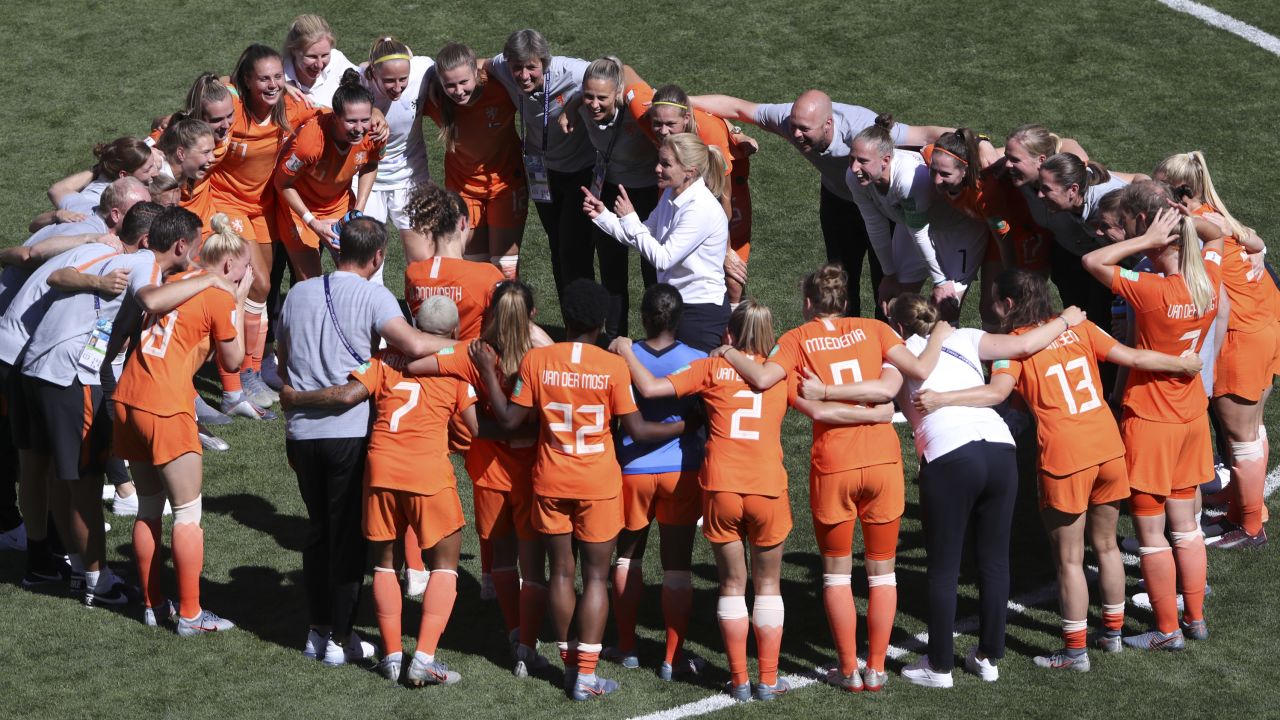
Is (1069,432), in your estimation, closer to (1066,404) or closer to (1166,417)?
(1066,404)

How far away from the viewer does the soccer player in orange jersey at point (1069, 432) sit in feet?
23.1

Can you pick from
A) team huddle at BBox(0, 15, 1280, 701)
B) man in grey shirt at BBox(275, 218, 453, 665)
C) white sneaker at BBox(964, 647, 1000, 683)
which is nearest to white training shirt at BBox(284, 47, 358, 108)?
team huddle at BBox(0, 15, 1280, 701)

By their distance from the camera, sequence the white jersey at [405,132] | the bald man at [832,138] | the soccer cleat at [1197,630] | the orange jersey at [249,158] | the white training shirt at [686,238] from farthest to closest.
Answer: the white jersey at [405,132]
the orange jersey at [249,158]
the bald man at [832,138]
the white training shirt at [686,238]
the soccer cleat at [1197,630]

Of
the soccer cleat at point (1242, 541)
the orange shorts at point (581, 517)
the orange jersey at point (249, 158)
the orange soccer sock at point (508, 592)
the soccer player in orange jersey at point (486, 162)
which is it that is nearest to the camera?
the orange shorts at point (581, 517)

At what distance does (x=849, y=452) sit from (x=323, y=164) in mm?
4372

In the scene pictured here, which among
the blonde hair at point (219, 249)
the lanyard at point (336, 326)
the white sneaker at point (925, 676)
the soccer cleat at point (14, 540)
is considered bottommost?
the white sneaker at point (925, 676)

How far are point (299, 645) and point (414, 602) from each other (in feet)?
2.34

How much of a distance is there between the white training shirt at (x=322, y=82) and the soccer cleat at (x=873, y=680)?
5.24 metres

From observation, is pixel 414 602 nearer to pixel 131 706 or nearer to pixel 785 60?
pixel 131 706

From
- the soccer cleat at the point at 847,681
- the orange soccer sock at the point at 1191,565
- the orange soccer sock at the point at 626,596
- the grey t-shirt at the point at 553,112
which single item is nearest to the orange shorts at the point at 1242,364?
the orange soccer sock at the point at 1191,565

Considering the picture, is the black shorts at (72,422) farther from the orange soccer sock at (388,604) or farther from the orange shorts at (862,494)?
the orange shorts at (862,494)

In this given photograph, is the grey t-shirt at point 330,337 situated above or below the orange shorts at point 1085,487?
above

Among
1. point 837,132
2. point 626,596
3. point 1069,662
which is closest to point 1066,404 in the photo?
point 1069,662

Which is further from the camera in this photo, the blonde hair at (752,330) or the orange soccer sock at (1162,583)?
the orange soccer sock at (1162,583)
